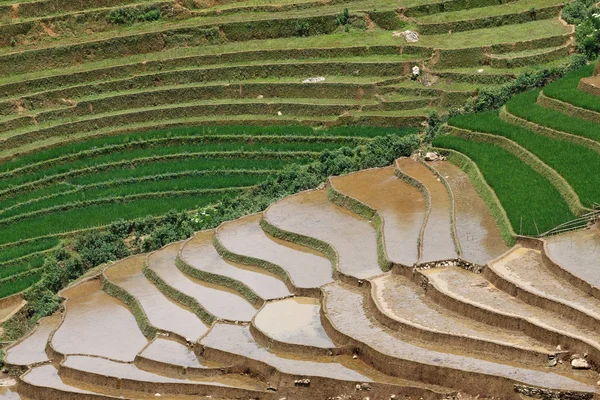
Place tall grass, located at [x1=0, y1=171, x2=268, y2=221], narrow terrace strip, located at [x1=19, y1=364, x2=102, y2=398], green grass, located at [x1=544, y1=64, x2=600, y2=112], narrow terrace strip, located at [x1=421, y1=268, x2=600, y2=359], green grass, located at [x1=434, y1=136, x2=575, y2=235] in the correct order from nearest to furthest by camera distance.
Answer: narrow terrace strip, located at [x1=421, y1=268, x2=600, y2=359]
narrow terrace strip, located at [x1=19, y1=364, x2=102, y2=398]
green grass, located at [x1=434, y1=136, x2=575, y2=235]
green grass, located at [x1=544, y1=64, x2=600, y2=112]
tall grass, located at [x1=0, y1=171, x2=268, y2=221]

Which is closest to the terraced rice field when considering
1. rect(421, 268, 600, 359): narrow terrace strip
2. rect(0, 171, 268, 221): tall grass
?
rect(421, 268, 600, 359): narrow terrace strip

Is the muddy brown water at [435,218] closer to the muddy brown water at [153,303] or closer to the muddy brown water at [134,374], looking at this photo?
the muddy brown water at [134,374]

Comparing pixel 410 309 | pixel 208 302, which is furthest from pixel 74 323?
pixel 410 309

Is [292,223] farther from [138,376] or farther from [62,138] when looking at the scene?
[62,138]

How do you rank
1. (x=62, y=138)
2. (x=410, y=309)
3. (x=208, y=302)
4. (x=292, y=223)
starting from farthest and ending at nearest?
1. (x=62, y=138)
2. (x=292, y=223)
3. (x=208, y=302)
4. (x=410, y=309)

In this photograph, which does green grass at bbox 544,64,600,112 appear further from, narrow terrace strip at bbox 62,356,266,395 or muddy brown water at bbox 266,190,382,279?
narrow terrace strip at bbox 62,356,266,395

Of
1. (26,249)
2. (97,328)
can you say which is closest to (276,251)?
(97,328)
